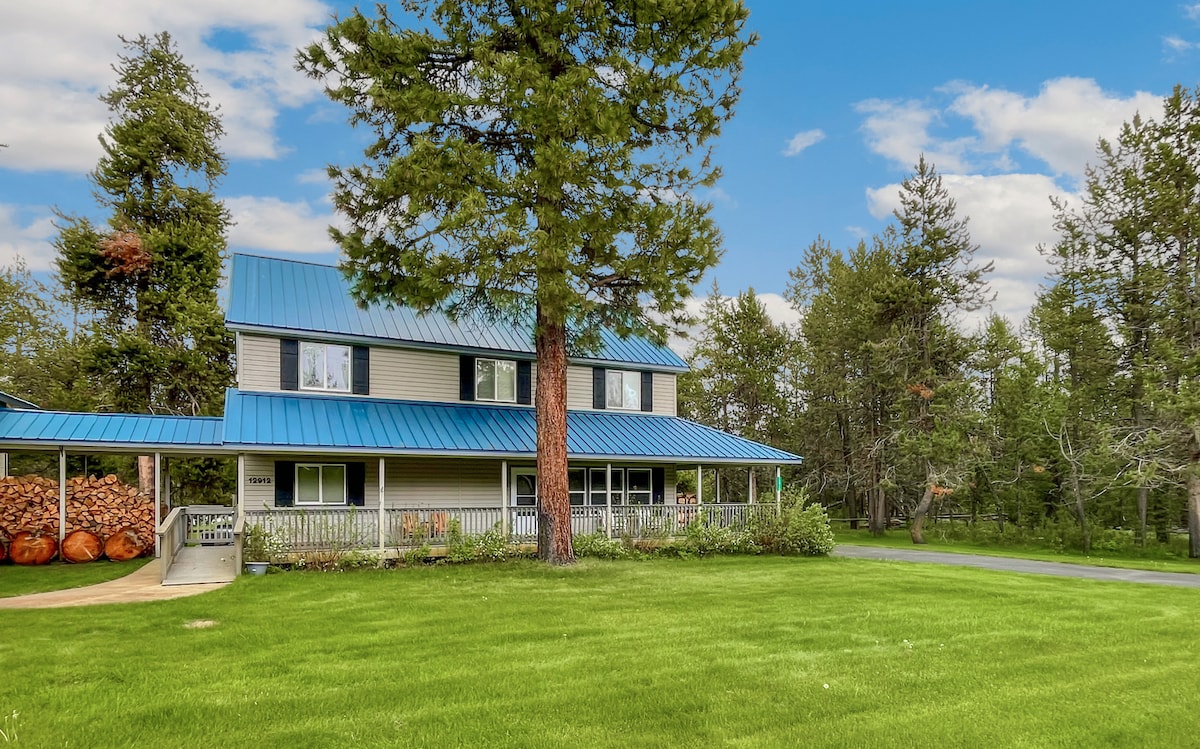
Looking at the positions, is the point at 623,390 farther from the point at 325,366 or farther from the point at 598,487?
the point at 325,366

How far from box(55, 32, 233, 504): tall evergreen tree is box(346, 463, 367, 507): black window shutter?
12.3 metres

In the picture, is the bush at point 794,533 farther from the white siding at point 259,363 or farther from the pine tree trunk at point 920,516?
the white siding at point 259,363

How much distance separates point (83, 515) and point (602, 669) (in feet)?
52.5

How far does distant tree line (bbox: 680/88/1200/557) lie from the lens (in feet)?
81.3

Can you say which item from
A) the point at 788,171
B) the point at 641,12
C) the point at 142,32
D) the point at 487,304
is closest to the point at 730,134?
the point at 641,12

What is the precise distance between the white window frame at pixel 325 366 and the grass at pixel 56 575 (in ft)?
17.9

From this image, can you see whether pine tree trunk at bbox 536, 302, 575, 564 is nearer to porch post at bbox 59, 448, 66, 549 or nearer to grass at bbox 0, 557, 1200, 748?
grass at bbox 0, 557, 1200, 748

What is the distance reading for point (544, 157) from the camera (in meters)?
14.2

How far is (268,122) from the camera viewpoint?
22.4m

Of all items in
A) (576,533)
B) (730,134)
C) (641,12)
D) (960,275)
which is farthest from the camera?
(960,275)

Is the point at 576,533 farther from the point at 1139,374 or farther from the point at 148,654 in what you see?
the point at 1139,374

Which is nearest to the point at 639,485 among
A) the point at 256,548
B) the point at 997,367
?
the point at 256,548

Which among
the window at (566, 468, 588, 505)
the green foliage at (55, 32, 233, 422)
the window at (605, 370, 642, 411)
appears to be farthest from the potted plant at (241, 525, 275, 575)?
the green foliage at (55, 32, 233, 422)

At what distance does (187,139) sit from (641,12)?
21.5 meters
